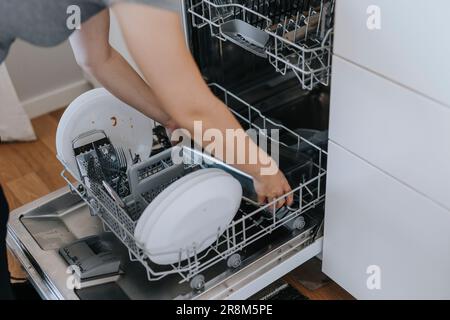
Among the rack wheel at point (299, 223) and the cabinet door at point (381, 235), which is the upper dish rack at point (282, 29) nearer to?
the cabinet door at point (381, 235)

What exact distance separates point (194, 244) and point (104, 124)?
14.6 inches

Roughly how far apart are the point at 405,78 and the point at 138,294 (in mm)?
633

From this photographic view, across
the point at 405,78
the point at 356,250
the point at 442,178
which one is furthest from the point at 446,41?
the point at 356,250

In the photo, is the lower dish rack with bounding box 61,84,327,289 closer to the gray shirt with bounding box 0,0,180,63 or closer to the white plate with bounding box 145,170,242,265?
the white plate with bounding box 145,170,242,265

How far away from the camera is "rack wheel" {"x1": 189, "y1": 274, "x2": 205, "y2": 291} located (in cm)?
115

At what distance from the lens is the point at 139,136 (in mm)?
1377

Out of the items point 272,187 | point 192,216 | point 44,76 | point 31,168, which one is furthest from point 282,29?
point 44,76

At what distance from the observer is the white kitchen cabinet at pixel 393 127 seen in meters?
0.97

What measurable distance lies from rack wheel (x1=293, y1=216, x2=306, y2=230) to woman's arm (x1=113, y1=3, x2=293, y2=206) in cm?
31

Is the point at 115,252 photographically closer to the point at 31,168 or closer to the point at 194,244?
the point at 194,244

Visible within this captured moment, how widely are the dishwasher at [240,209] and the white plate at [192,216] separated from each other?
27 mm

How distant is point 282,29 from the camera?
1.23 m

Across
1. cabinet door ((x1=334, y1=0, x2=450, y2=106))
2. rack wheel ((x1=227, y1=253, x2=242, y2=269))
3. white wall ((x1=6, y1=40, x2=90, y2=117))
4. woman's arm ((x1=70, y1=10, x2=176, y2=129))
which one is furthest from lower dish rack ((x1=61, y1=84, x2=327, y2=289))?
white wall ((x1=6, y1=40, x2=90, y2=117))
